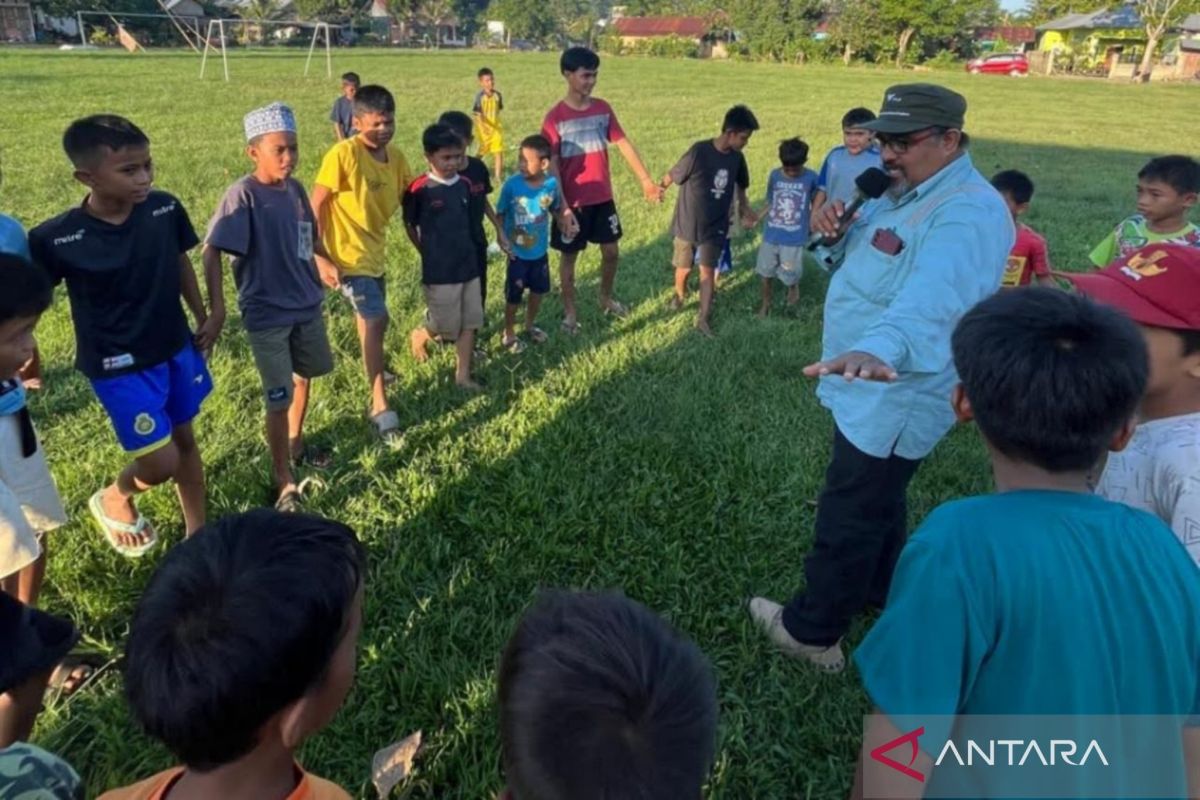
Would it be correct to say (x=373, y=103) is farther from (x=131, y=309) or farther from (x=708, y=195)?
(x=708, y=195)

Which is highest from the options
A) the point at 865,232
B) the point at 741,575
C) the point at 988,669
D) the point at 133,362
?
the point at 865,232

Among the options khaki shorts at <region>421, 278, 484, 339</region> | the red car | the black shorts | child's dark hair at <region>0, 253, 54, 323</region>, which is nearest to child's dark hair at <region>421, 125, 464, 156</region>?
khaki shorts at <region>421, 278, 484, 339</region>

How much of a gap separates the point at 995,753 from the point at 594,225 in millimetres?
5300

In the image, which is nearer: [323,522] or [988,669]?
[988,669]

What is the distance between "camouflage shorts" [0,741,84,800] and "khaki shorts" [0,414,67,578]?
988 millimetres

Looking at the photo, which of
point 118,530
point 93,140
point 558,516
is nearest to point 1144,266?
point 558,516

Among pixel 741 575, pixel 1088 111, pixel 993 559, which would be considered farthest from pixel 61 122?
pixel 1088 111

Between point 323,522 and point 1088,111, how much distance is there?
33.4 metres

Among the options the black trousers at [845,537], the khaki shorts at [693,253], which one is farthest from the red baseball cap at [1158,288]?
the khaki shorts at [693,253]

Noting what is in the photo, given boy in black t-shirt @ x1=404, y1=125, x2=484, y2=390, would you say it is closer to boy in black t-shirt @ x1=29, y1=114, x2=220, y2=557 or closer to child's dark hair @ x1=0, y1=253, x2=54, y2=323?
boy in black t-shirt @ x1=29, y1=114, x2=220, y2=557

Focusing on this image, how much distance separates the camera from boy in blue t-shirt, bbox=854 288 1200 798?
1264mm

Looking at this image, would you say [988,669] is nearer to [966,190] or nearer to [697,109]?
[966,190]

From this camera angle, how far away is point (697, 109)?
23281 millimetres

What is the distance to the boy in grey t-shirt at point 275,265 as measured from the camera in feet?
11.6
